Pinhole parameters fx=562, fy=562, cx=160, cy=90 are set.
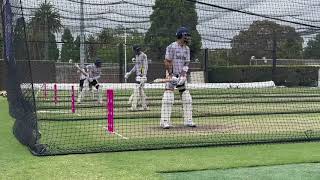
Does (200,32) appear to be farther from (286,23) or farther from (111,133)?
(111,133)

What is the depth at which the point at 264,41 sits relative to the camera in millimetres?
15758

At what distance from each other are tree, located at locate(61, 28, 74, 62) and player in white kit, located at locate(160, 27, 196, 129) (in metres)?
1.94

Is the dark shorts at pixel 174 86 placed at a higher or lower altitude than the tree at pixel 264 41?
lower

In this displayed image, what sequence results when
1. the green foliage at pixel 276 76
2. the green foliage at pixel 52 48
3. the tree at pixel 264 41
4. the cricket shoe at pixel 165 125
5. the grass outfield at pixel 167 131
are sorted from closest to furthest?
1. the grass outfield at pixel 167 131
2. the cricket shoe at pixel 165 125
3. the green foliage at pixel 52 48
4. the tree at pixel 264 41
5. the green foliage at pixel 276 76

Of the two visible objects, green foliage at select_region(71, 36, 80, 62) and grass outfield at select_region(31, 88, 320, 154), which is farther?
green foliage at select_region(71, 36, 80, 62)

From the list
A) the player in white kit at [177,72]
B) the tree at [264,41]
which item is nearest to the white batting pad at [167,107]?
the player in white kit at [177,72]

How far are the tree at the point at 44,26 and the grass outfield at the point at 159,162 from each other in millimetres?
2966

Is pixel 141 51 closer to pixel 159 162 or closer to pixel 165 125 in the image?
pixel 165 125

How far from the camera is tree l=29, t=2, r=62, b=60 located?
10.6 m

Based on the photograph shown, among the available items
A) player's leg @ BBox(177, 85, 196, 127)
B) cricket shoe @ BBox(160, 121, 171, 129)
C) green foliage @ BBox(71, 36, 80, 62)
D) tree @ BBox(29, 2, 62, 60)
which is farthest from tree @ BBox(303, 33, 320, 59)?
tree @ BBox(29, 2, 62, 60)

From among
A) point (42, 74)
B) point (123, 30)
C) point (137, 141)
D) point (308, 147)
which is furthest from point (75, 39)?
point (42, 74)

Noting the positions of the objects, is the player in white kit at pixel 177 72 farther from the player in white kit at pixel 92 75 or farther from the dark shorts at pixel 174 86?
the player in white kit at pixel 92 75

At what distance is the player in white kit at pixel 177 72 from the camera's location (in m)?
10.7

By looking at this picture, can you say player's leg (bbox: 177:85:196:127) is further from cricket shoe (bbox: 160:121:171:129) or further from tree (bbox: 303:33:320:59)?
tree (bbox: 303:33:320:59)
